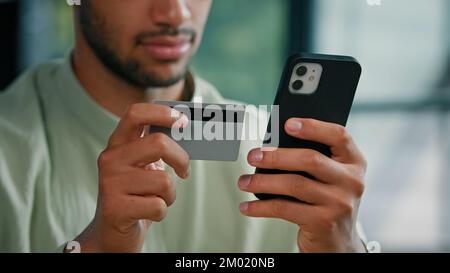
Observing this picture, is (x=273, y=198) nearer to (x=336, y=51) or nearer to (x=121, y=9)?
(x=121, y=9)

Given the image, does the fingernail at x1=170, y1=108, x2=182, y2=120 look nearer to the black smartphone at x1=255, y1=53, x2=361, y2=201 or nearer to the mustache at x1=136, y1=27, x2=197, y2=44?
the black smartphone at x1=255, y1=53, x2=361, y2=201

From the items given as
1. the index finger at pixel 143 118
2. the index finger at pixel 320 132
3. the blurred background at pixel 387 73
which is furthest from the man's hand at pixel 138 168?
the blurred background at pixel 387 73

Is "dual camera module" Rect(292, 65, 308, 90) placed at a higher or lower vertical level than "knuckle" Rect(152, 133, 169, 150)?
higher

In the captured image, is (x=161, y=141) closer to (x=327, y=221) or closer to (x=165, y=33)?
(x=327, y=221)

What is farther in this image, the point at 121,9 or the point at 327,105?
the point at 121,9

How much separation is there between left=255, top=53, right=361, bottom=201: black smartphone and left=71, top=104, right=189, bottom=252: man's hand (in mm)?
103

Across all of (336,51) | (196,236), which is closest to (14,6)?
(336,51)

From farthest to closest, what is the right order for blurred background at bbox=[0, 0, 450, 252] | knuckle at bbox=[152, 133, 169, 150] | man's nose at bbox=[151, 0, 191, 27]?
blurred background at bbox=[0, 0, 450, 252]
man's nose at bbox=[151, 0, 191, 27]
knuckle at bbox=[152, 133, 169, 150]

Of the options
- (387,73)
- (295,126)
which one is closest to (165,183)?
(295,126)

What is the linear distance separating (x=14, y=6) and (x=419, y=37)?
1.29 metres

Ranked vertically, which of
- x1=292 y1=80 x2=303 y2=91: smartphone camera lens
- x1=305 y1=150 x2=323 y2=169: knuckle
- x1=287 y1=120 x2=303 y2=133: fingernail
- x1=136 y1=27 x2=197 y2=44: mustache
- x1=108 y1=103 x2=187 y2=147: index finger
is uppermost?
x1=136 y1=27 x2=197 y2=44: mustache

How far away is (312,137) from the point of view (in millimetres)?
590

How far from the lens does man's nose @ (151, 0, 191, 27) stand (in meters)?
0.80

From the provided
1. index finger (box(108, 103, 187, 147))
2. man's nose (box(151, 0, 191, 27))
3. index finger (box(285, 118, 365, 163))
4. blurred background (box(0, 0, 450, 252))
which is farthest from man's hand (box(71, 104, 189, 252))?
blurred background (box(0, 0, 450, 252))
